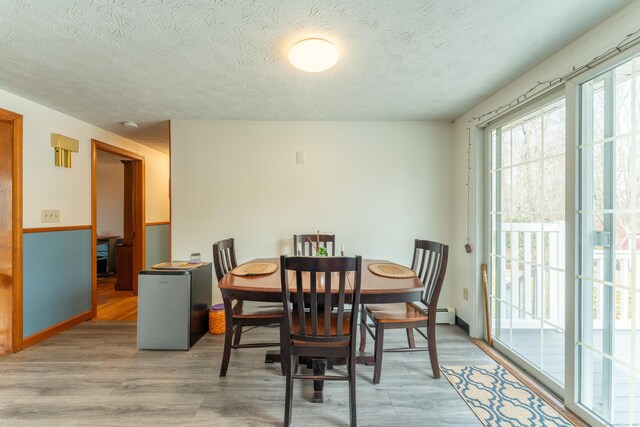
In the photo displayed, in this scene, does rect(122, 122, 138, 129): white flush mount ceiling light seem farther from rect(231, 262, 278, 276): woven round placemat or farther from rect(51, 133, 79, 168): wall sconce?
rect(231, 262, 278, 276): woven round placemat

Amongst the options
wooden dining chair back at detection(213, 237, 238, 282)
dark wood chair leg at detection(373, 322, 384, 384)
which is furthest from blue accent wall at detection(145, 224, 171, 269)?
dark wood chair leg at detection(373, 322, 384, 384)

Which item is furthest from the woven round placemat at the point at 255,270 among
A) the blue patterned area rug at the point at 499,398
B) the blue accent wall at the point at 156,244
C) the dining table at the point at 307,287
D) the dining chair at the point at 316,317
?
the blue accent wall at the point at 156,244

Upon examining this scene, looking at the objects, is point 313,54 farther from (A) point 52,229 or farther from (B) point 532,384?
(A) point 52,229

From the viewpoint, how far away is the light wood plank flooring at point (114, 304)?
131 inches

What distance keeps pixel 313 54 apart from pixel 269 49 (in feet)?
1.05

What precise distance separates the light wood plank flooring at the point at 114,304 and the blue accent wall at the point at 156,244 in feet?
1.76

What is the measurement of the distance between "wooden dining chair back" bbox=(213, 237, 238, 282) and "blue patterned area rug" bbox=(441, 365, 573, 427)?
6.30ft

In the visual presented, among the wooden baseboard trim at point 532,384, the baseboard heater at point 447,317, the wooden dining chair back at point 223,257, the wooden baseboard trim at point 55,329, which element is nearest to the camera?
the wooden baseboard trim at point 532,384

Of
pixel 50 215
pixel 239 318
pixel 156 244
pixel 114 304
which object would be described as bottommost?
pixel 114 304

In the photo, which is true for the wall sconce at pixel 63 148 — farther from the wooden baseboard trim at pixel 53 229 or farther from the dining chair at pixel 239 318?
the dining chair at pixel 239 318

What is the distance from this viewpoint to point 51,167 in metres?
2.83

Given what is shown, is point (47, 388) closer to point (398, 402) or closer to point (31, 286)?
point (31, 286)

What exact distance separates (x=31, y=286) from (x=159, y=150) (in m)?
2.56

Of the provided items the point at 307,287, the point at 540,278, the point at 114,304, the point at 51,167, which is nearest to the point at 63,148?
the point at 51,167
